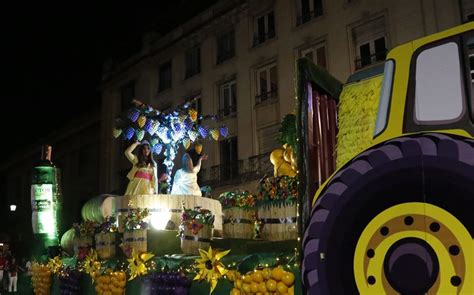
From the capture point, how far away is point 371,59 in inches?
786

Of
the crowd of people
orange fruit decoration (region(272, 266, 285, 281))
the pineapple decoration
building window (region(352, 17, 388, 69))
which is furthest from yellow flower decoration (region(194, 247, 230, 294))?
building window (region(352, 17, 388, 69))

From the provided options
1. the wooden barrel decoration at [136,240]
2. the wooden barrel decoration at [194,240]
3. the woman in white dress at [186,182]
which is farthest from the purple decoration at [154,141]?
the wooden barrel decoration at [194,240]

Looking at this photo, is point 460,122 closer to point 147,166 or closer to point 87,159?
point 147,166

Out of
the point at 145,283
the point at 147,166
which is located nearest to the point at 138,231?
the point at 145,283

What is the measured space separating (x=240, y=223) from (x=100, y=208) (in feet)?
13.4

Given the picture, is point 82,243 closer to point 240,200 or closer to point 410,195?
point 240,200

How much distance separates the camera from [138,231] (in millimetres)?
9227

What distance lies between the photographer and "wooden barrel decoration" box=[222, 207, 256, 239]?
8312 millimetres

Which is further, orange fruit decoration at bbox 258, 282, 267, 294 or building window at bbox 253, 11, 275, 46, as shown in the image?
building window at bbox 253, 11, 275, 46

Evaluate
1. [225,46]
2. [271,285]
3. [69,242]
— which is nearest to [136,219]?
[69,242]

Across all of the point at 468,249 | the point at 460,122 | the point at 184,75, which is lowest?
the point at 468,249

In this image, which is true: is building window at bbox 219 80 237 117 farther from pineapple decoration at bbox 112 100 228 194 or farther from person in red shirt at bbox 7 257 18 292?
person in red shirt at bbox 7 257 18 292

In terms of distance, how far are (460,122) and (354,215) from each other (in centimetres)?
98

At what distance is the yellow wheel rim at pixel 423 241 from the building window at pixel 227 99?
71.5 feet
